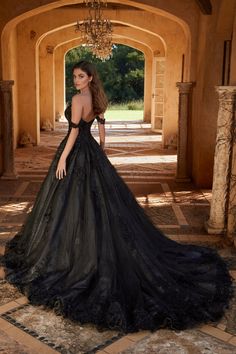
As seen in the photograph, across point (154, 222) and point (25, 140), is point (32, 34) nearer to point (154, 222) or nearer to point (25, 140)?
point (25, 140)

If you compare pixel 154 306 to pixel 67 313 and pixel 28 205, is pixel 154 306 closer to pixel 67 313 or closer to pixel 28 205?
pixel 67 313

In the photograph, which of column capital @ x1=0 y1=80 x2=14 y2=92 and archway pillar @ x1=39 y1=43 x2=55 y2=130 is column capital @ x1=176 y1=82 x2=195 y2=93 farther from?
archway pillar @ x1=39 y1=43 x2=55 y2=130

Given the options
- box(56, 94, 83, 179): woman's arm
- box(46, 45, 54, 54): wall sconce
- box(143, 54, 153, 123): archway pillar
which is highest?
box(46, 45, 54, 54): wall sconce

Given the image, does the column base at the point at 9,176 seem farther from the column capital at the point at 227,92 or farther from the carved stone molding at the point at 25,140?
the column capital at the point at 227,92

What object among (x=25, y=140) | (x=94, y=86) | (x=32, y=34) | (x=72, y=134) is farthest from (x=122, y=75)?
(x=72, y=134)

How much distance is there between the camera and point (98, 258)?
3168mm

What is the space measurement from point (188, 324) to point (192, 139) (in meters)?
4.90

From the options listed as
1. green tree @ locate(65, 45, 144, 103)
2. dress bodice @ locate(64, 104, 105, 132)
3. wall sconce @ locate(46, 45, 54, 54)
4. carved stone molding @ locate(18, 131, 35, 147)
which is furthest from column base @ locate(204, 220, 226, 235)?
green tree @ locate(65, 45, 144, 103)

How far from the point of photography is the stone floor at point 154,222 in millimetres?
2645

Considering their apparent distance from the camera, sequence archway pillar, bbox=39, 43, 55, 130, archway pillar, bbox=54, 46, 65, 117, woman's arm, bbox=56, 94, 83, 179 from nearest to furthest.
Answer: woman's arm, bbox=56, 94, 83, 179, archway pillar, bbox=39, 43, 55, 130, archway pillar, bbox=54, 46, 65, 117

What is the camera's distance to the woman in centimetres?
289

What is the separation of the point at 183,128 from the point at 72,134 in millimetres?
4237

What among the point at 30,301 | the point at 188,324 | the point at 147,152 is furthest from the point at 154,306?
the point at 147,152

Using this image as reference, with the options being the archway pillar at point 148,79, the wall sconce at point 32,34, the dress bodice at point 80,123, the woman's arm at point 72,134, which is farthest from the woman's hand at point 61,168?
the archway pillar at point 148,79
